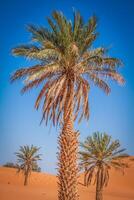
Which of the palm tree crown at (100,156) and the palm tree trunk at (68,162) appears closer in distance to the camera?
the palm tree trunk at (68,162)

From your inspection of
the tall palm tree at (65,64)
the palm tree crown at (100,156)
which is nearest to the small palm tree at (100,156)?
the palm tree crown at (100,156)

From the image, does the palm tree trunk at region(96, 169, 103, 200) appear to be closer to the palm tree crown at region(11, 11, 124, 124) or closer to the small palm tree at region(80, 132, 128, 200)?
the small palm tree at region(80, 132, 128, 200)

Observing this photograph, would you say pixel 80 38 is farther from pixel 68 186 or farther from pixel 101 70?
pixel 68 186

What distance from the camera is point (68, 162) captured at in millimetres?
12555

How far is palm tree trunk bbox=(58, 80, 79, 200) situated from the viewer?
40.3ft

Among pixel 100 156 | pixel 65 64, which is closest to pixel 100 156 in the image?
pixel 100 156

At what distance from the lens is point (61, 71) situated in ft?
47.5

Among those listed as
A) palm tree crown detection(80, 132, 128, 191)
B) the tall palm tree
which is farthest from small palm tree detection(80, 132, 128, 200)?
the tall palm tree

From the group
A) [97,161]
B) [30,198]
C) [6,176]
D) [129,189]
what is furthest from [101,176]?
[6,176]

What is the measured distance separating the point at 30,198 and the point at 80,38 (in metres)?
27.9

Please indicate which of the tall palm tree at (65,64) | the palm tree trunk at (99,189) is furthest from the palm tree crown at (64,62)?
the palm tree trunk at (99,189)

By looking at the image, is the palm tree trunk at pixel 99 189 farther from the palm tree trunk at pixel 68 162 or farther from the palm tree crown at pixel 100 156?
the palm tree trunk at pixel 68 162

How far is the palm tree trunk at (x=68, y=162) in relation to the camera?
1229 centimetres

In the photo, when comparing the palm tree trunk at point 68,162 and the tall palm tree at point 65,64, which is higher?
the tall palm tree at point 65,64
